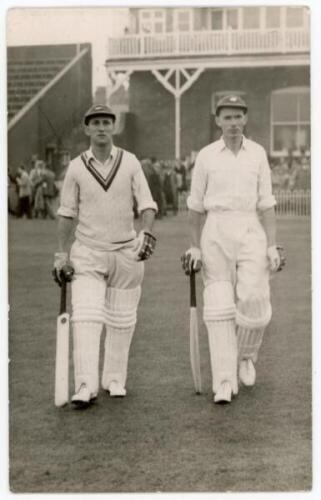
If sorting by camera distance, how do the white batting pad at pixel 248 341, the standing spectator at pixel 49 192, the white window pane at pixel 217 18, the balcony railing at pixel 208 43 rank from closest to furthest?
the white batting pad at pixel 248 341, the balcony railing at pixel 208 43, the white window pane at pixel 217 18, the standing spectator at pixel 49 192

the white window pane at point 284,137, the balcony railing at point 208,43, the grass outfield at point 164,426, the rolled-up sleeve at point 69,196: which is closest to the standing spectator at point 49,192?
the balcony railing at point 208,43

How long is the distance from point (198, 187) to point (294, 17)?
1.30 meters

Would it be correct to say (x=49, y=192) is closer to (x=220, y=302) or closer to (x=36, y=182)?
(x=36, y=182)

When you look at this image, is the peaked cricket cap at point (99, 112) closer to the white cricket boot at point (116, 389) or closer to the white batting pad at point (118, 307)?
the white batting pad at point (118, 307)

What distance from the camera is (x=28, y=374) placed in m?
5.96

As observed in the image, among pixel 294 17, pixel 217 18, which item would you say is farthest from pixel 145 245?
pixel 217 18

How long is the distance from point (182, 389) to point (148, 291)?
3.51 m

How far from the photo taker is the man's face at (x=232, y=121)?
546 centimetres

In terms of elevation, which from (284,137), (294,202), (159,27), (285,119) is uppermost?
(285,119)

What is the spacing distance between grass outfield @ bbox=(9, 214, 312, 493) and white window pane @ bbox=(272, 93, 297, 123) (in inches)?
506

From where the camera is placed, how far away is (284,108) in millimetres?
19766

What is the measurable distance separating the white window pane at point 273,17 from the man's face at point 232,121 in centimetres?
76

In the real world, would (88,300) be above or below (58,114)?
below
